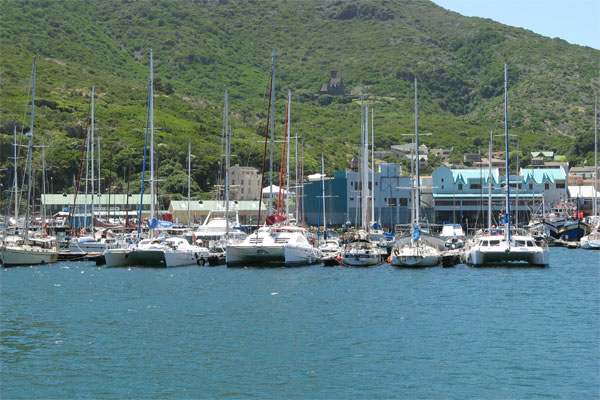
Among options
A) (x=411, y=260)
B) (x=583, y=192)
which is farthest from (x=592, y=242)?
(x=583, y=192)

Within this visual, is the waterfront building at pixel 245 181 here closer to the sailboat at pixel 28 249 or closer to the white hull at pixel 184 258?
the sailboat at pixel 28 249

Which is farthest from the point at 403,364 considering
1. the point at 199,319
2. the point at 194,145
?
the point at 194,145

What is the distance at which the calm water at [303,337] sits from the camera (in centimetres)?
2459

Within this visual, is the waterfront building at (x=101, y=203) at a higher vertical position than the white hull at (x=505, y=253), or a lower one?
higher

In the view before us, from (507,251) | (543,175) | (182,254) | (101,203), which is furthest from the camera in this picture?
(543,175)

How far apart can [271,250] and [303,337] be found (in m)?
26.5

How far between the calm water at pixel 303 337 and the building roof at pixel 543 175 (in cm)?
7910

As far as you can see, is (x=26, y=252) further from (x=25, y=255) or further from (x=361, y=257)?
(x=361, y=257)

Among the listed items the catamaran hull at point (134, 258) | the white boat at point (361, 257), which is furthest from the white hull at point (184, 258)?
the white boat at point (361, 257)

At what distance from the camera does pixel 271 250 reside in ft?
190

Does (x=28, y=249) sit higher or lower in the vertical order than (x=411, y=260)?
higher

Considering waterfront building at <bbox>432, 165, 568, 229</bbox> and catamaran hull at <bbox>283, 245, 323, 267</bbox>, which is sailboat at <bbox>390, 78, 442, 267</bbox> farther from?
waterfront building at <bbox>432, 165, 568, 229</bbox>

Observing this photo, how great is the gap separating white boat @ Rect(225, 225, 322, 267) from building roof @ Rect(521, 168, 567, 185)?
251 ft

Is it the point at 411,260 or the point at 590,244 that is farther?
the point at 590,244
